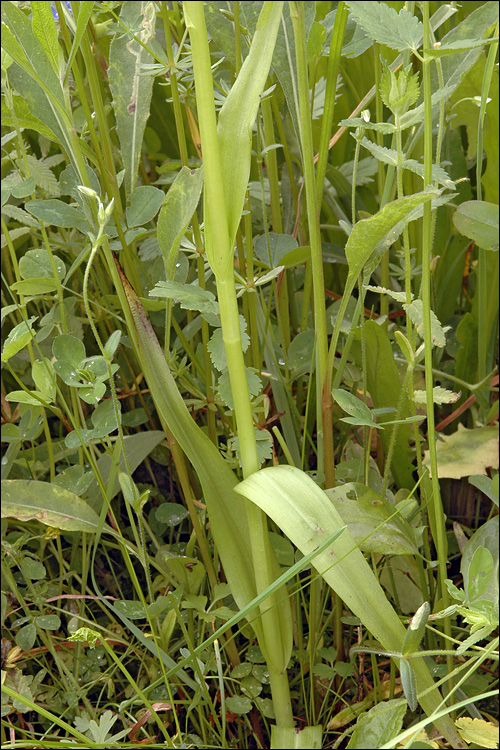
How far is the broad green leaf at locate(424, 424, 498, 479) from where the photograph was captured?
746 millimetres

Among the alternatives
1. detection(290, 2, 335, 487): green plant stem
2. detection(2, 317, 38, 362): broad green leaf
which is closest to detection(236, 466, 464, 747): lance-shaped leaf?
detection(290, 2, 335, 487): green plant stem

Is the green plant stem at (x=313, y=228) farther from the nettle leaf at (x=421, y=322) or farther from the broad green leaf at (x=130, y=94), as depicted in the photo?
the broad green leaf at (x=130, y=94)

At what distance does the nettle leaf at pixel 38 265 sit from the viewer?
0.68 m

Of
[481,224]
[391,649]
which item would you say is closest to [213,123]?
[481,224]

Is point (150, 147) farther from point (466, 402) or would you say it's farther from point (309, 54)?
point (466, 402)

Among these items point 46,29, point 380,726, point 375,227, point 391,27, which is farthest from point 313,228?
point 380,726

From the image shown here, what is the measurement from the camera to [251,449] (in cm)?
57

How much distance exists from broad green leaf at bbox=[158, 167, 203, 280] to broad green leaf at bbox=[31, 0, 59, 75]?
0.14 m

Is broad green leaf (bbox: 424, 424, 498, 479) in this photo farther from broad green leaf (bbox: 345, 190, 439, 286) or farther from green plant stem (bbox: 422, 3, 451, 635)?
broad green leaf (bbox: 345, 190, 439, 286)

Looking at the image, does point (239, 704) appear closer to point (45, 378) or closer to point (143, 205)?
point (45, 378)

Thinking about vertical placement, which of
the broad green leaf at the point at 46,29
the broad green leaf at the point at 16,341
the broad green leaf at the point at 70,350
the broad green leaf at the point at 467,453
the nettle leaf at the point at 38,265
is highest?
the broad green leaf at the point at 46,29

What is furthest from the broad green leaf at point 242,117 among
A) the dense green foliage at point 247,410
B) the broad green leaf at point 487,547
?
the broad green leaf at point 487,547

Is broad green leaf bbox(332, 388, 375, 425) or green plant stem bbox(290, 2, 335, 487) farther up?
green plant stem bbox(290, 2, 335, 487)

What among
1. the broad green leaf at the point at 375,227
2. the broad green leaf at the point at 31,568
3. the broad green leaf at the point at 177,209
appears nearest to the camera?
the broad green leaf at the point at 375,227
